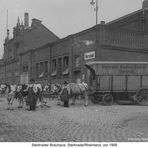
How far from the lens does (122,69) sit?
22016mm

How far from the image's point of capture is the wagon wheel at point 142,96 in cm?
2100

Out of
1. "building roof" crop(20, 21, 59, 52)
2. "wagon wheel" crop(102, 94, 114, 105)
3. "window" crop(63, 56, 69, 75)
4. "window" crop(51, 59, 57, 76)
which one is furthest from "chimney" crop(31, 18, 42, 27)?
"wagon wheel" crop(102, 94, 114, 105)

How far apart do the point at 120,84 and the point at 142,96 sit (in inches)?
61.9

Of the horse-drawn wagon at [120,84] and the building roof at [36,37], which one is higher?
the building roof at [36,37]

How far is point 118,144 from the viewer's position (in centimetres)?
638

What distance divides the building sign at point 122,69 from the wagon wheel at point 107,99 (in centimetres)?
177

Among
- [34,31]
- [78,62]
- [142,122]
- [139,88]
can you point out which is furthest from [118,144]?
[34,31]

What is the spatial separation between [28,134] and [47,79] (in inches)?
1138

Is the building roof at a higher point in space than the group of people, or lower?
higher

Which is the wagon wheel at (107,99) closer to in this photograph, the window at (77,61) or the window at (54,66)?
the window at (77,61)

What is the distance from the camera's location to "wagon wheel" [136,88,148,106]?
2100 cm

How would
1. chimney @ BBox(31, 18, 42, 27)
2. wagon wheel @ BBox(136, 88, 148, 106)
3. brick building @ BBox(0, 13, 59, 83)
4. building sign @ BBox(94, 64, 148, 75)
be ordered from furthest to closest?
1. chimney @ BBox(31, 18, 42, 27)
2. brick building @ BBox(0, 13, 59, 83)
3. building sign @ BBox(94, 64, 148, 75)
4. wagon wheel @ BBox(136, 88, 148, 106)

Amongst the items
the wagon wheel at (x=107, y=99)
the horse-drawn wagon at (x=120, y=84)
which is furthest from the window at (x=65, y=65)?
the wagon wheel at (x=107, y=99)

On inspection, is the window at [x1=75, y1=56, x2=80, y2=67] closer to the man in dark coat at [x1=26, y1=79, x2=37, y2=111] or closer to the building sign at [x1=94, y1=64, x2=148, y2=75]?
the building sign at [x1=94, y1=64, x2=148, y2=75]
